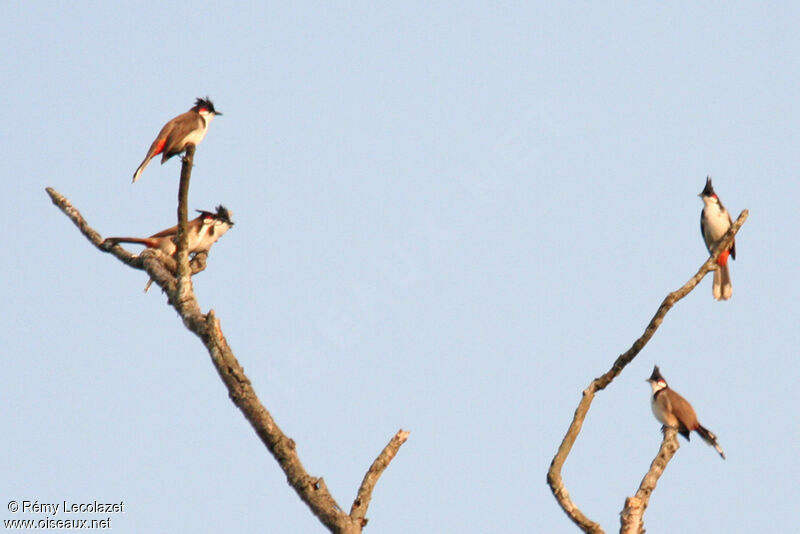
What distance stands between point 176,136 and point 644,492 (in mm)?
5572

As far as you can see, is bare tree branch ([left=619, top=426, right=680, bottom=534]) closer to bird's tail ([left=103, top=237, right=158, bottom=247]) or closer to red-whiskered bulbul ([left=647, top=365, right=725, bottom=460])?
red-whiskered bulbul ([left=647, top=365, right=725, bottom=460])

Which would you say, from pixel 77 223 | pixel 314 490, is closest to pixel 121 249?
pixel 77 223

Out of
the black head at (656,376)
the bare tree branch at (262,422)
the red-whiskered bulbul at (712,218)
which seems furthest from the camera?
the red-whiskered bulbul at (712,218)

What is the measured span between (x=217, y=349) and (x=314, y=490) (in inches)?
38.6

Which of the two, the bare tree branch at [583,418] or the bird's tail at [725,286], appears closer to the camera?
the bare tree branch at [583,418]

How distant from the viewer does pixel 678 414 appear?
8.16m

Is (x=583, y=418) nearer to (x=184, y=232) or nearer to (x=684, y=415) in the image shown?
(x=184, y=232)

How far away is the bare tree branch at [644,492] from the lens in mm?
5145

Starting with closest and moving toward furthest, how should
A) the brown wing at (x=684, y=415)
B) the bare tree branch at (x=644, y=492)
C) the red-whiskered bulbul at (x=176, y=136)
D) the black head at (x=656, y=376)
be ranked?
the bare tree branch at (x=644, y=492) < the brown wing at (x=684, y=415) < the red-whiskered bulbul at (x=176, y=136) < the black head at (x=656, y=376)

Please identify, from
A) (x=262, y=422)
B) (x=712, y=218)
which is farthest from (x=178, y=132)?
(x=712, y=218)

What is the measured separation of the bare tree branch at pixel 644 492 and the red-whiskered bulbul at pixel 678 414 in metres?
2.06

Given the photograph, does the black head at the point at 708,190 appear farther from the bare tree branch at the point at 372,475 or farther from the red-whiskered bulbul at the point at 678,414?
the bare tree branch at the point at 372,475

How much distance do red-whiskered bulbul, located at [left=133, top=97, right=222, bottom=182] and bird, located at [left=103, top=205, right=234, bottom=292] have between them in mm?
696

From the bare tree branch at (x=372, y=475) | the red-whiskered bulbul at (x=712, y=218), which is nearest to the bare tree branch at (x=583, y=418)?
the bare tree branch at (x=372, y=475)
